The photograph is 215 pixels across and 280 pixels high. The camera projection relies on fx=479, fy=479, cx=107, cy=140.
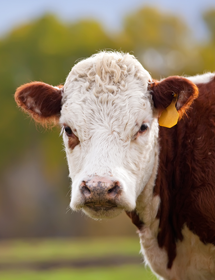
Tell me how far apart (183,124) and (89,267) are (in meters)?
11.0

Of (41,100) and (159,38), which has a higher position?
(41,100)

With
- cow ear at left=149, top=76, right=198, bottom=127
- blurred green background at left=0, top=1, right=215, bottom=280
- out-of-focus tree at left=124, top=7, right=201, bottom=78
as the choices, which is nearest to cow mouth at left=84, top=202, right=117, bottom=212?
cow ear at left=149, top=76, right=198, bottom=127

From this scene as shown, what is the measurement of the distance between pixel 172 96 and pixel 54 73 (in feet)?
89.4

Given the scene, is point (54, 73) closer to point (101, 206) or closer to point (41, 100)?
point (41, 100)

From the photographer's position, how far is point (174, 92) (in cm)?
482

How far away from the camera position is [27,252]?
19297mm

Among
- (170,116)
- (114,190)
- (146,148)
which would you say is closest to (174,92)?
(170,116)

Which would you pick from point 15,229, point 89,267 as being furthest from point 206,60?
point 89,267

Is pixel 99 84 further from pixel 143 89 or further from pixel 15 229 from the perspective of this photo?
pixel 15 229

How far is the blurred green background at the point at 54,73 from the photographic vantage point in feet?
104

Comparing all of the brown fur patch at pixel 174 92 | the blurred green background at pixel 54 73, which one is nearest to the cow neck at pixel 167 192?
the brown fur patch at pixel 174 92

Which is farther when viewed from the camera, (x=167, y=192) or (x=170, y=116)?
(x=167, y=192)

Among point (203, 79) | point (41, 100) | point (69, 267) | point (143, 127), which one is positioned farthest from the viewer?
point (69, 267)

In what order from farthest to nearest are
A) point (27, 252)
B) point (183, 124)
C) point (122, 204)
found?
point (27, 252) → point (183, 124) → point (122, 204)
